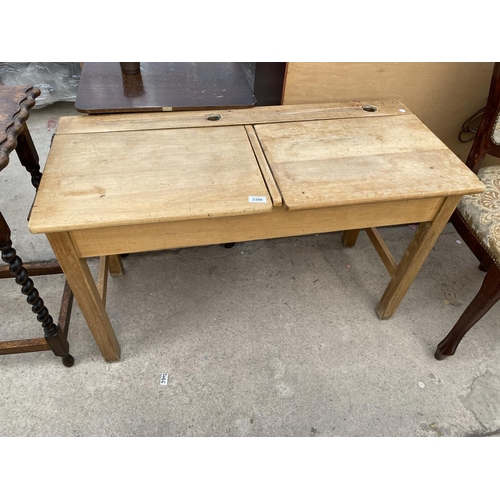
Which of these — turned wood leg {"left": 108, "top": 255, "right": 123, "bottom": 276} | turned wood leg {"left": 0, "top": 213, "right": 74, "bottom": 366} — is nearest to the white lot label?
turned wood leg {"left": 0, "top": 213, "right": 74, "bottom": 366}

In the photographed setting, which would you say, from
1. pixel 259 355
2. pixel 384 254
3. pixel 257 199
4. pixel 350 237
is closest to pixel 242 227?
pixel 257 199

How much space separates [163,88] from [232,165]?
1.96 feet

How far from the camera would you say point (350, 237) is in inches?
80.1

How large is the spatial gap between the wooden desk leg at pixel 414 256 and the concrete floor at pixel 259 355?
0.11 meters

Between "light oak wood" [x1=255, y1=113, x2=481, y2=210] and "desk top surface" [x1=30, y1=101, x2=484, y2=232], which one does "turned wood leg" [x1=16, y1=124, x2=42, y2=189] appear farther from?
"light oak wood" [x1=255, y1=113, x2=481, y2=210]

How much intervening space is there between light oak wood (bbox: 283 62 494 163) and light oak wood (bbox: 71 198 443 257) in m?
0.69

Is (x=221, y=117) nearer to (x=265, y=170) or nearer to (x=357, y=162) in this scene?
(x=265, y=170)

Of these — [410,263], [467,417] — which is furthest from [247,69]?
[467,417]

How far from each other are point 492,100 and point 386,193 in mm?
702

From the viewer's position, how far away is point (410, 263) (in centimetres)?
150

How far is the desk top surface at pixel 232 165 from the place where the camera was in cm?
104

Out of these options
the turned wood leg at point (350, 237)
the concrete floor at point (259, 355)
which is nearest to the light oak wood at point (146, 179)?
the concrete floor at point (259, 355)

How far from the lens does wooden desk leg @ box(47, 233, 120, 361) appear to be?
1.05m

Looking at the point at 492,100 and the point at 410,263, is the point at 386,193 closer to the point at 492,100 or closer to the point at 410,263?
the point at 410,263
